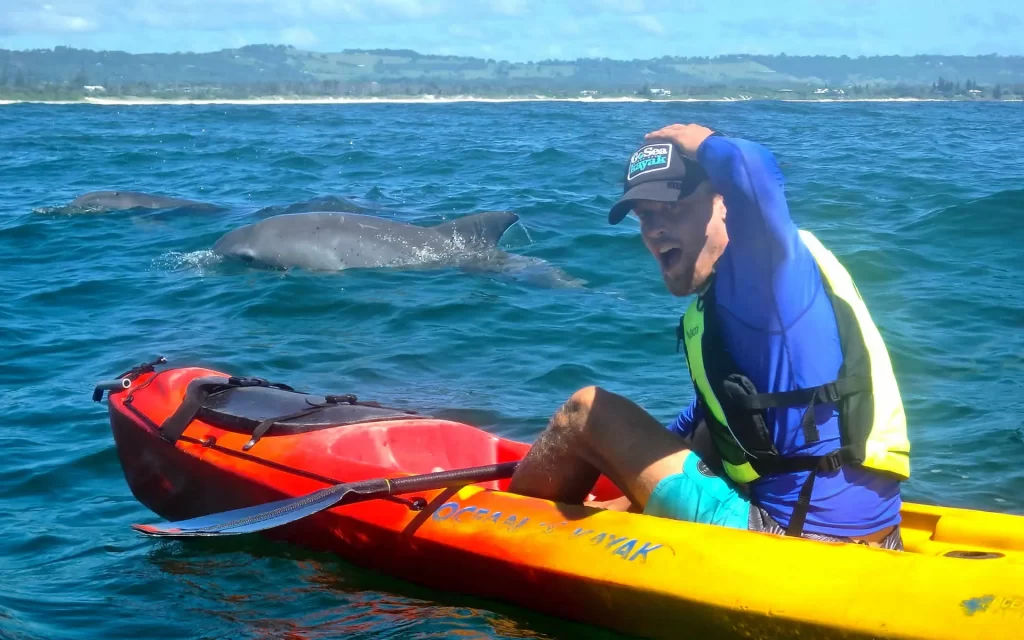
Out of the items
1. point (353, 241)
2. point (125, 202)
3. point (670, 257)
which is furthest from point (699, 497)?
point (125, 202)

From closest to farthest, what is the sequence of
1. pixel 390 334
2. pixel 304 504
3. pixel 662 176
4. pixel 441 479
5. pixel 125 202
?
pixel 662 176
pixel 304 504
pixel 441 479
pixel 390 334
pixel 125 202

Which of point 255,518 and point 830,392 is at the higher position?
point 830,392

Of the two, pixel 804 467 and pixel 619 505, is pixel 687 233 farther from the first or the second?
pixel 619 505

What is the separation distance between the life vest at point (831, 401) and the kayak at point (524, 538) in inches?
10.9

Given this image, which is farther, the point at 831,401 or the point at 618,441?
the point at 618,441

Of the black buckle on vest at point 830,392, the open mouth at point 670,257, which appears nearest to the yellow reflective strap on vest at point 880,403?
the black buckle on vest at point 830,392

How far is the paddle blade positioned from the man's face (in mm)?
1600

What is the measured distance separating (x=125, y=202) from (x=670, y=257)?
13.4 meters

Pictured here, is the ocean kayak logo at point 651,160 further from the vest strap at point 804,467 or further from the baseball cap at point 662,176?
the vest strap at point 804,467

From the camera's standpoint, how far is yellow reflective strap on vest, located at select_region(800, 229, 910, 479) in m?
3.89

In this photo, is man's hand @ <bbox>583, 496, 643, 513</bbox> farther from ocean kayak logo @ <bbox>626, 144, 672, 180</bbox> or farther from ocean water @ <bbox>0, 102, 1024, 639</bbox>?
ocean kayak logo @ <bbox>626, 144, 672, 180</bbox>

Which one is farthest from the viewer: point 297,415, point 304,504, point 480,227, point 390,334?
point 480,227

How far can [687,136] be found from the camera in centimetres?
399

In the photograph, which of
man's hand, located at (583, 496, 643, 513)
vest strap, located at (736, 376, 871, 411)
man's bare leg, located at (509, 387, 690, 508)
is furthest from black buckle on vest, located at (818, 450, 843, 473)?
man's hand, located at (583, 496, 643, 513)
